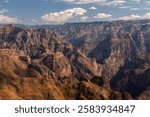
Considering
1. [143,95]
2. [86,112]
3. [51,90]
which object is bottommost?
[143,95]

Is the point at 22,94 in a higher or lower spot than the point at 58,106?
lower

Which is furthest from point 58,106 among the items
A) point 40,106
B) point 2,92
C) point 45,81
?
point 45,81

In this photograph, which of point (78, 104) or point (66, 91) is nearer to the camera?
point (78, 104)

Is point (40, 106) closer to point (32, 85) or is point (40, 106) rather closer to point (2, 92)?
point (2, 92)

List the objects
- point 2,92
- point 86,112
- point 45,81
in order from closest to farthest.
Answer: point 86,112, point 2,92, point 45,81

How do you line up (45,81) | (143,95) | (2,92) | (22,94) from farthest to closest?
(143,95) < (45,81) < (22,94) < (2,92)

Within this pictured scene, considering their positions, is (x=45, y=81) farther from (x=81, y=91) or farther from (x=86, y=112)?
(x=86, y=112)

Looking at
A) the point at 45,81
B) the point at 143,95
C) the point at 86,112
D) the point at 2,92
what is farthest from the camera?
the point at 143,95

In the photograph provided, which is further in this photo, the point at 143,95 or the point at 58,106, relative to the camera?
the point at 143,95

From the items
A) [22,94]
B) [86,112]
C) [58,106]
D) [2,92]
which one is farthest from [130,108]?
[22,94]
